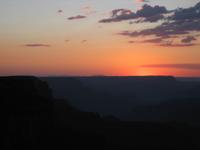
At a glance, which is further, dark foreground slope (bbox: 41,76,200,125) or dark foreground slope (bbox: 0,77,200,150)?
dark foreground slope (bbox: 41,76,200,125)

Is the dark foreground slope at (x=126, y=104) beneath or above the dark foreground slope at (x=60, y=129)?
beneath

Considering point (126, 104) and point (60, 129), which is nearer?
point (60, 129)

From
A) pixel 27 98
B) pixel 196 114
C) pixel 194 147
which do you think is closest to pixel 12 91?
pixel 27 98

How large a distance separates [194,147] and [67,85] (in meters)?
100

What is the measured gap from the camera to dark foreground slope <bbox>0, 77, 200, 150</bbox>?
3669 centimetres

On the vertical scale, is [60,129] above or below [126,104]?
above

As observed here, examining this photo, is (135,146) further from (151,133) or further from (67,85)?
(67,85)

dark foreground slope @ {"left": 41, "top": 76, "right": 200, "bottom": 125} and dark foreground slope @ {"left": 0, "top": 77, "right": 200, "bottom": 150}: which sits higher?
dark foreground slope @ {"left": 0, "top": 77, "right": 200, "bottom": 150}

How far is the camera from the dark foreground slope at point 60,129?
36688 millimetres

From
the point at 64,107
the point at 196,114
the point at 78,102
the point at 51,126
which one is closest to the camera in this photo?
the point at 51,126

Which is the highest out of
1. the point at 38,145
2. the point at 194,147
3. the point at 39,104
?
the point at 39,104

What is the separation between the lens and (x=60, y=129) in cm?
4569

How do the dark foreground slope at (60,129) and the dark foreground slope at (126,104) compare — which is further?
the dark foreground slope at (126,104)

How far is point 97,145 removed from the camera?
154 ft
